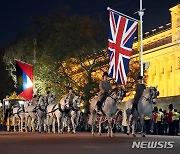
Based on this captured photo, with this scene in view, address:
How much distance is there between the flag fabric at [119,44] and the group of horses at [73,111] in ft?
9.45

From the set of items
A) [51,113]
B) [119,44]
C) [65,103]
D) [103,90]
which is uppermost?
[119,44]

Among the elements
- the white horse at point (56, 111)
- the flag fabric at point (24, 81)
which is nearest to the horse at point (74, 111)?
the white horse at point (56, 111)

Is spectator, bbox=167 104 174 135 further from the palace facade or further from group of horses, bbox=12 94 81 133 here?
the palace facade

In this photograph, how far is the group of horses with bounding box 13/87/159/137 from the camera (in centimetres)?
2673

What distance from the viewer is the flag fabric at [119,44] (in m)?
31.6

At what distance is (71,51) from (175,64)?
35.2 meters

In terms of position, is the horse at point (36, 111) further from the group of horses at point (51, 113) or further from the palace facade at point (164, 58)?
the palace facade at point (164, 58)

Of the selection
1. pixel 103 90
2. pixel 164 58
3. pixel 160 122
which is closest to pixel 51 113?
pixel 160 122

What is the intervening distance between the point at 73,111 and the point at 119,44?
5298 millimetres

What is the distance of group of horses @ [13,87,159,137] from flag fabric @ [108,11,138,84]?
2.88 m

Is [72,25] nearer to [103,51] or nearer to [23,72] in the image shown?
[103,51]

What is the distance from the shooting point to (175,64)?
9150 cm

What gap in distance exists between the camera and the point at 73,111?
34812mm

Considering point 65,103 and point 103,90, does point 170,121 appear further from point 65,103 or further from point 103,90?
point 103,90
